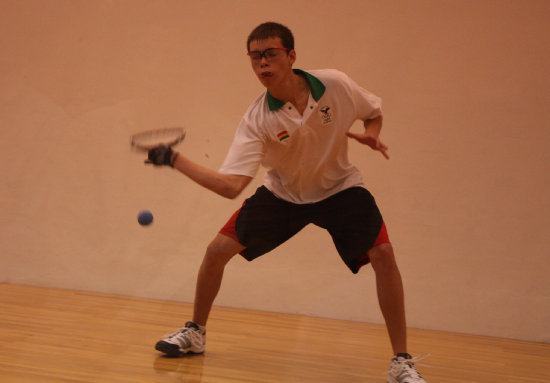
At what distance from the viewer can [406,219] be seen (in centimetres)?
413

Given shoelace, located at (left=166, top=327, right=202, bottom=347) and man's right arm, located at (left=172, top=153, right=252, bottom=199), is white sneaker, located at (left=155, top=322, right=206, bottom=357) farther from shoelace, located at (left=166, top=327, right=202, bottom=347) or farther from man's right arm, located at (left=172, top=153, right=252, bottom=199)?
man's right arm, located at (left=172, top=153, right=252, bottom=199)

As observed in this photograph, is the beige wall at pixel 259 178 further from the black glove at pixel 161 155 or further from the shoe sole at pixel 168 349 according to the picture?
the black glove at pixel 161 155

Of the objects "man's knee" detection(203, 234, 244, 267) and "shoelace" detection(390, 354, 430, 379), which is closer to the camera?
"shoelace" detection(390, 354, 430, 379)

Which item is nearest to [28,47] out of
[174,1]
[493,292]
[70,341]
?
[174,1]

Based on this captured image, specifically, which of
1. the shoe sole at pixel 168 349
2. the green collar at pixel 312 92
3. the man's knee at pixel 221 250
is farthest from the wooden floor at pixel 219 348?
the green collar at pixel 312 92

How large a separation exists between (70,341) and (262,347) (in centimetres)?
90

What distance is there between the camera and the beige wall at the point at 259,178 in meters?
3.99

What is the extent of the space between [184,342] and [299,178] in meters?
0.86

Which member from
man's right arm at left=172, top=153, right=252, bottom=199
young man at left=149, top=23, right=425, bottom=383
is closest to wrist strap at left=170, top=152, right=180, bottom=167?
man's right arm at left=172, top=153, right=252, bottom=199

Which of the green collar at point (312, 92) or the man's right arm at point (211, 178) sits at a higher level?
the green collar at point (312, 92)

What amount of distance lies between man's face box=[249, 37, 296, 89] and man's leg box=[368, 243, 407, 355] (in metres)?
0.78

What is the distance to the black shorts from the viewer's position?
251 centimetres

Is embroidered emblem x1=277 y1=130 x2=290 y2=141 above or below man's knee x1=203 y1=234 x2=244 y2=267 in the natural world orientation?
above

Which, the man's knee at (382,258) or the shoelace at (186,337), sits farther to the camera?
the shoelace at (186,337)
